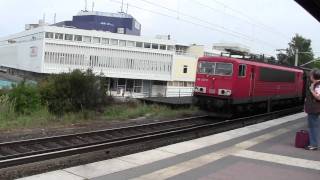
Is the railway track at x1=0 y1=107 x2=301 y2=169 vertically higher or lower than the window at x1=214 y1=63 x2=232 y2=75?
lower

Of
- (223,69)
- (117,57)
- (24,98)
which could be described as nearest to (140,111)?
(223,69)

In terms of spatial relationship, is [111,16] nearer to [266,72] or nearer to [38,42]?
[38,42]

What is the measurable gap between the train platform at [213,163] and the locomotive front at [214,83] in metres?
9.40

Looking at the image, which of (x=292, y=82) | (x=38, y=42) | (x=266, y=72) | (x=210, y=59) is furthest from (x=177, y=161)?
(x=38, y=42)

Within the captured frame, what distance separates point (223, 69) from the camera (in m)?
22.0

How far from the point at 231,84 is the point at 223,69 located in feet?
2.72

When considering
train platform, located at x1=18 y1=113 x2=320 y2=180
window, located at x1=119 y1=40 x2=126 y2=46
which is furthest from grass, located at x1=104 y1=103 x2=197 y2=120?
window, located at x1=119 y1=40 x2=126 y2=46

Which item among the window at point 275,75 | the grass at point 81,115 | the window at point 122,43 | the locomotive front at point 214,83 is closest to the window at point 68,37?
the window at point 122,43

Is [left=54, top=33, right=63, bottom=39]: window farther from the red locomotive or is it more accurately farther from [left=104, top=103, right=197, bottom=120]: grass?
the red locomotive

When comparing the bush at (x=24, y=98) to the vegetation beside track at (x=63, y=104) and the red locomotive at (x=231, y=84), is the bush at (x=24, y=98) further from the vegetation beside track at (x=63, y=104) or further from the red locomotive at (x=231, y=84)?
the red locomotive at (x=231, y=84)

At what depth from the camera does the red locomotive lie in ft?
71.1

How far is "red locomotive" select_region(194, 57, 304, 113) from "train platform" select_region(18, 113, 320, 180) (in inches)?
371

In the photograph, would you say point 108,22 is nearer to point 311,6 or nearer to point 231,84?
point 311,6

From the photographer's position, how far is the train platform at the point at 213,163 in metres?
8.01
